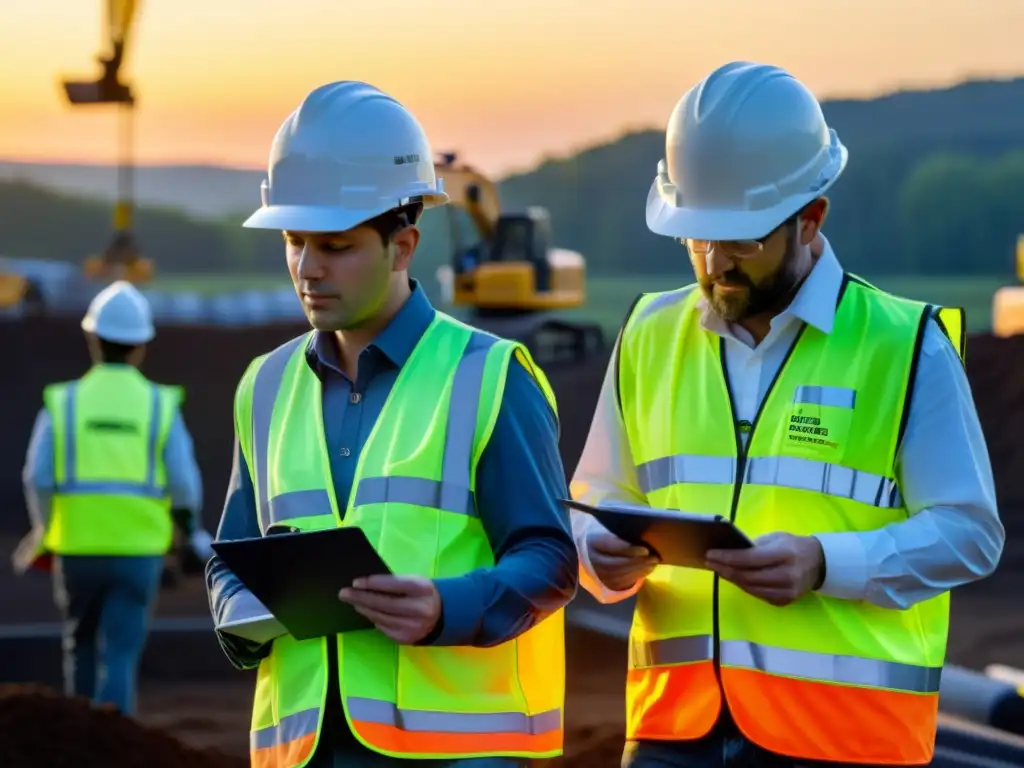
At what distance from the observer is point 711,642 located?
3385mm

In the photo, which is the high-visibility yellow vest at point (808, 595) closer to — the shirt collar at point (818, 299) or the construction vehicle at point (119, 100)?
the shirt collar at point (818, 299)

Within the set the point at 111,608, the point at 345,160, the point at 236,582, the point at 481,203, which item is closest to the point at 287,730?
the point at 236,582

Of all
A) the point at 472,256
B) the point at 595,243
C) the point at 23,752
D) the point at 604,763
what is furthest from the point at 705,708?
the point at 595,243

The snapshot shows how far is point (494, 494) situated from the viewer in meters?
3.26

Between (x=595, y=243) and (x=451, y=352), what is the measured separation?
5424 cm

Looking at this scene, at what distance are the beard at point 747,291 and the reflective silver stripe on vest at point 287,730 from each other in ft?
3.36

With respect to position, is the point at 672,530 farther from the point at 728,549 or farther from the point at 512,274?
the point at 512,274

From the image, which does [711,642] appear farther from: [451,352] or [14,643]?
[14,643]

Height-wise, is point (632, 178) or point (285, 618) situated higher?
point (285, 618)

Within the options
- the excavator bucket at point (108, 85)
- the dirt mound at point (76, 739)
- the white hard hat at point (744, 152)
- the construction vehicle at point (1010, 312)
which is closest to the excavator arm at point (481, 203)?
the excavator bucket at point (108, 85)

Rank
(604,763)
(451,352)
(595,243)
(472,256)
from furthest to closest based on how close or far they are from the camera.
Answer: (595,243) → (472,256) → (604,763) → (451,352)

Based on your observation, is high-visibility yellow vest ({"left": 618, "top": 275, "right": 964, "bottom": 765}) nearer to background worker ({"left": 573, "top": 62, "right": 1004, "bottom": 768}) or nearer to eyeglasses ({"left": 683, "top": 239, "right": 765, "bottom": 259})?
background worker ({"left": 573, "top": 62, "right": 1004, "bottom": 768})

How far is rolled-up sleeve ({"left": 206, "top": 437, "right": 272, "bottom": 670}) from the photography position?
338 cm

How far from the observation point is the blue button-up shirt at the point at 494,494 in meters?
3.17
